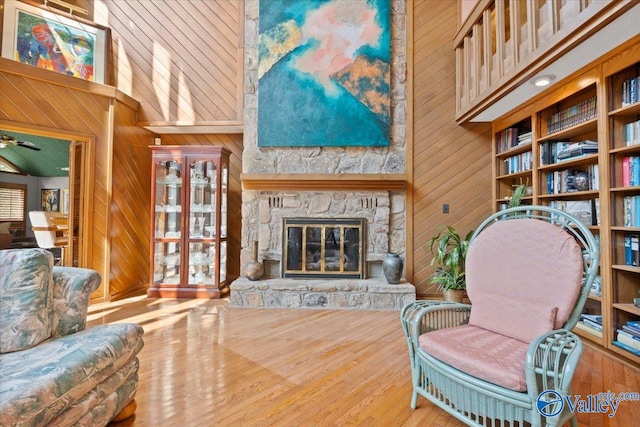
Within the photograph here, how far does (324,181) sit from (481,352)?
108 inches

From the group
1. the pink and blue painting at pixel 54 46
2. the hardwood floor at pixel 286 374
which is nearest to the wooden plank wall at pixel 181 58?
the pink and blue painting at pixel 54 46

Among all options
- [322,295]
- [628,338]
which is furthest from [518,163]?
[322,295]

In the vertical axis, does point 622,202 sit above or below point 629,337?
above

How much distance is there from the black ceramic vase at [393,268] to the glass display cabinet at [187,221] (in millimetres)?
2213

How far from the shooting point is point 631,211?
2285 millimetres

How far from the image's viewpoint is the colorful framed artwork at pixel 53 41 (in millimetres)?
3797

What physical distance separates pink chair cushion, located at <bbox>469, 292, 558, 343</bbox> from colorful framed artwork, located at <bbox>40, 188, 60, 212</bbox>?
8.47 m

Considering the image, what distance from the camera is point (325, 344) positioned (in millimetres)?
2545

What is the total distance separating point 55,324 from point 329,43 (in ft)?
13.1

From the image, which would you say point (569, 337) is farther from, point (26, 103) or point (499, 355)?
point (26, 103)

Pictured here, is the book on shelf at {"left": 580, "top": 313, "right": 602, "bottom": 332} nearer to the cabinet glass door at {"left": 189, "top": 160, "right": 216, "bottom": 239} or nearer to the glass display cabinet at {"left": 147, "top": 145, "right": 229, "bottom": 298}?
the glass display cabinet at {"left": 147, "top": 145, "right": 229, "bottom": 298}

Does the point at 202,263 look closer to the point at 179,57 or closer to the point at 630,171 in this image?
the point at 179,57

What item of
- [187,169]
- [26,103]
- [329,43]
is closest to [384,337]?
[187,169]

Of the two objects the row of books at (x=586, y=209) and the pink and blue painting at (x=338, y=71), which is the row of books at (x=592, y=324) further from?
the pink and blue painting at (x=338, y=71)
